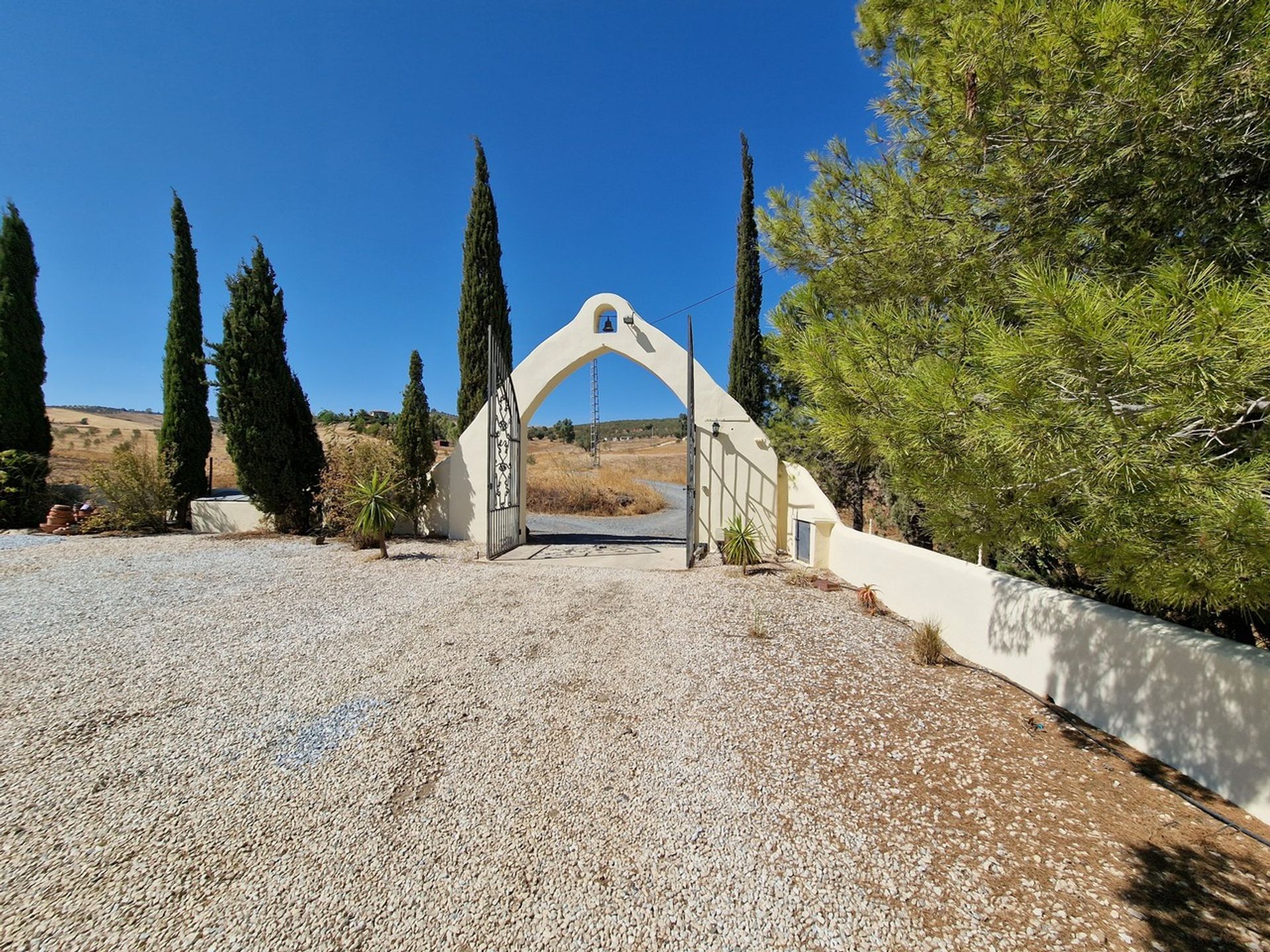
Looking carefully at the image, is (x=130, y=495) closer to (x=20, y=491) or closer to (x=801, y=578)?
(x=20, y=491)

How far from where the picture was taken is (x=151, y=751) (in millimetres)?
3238

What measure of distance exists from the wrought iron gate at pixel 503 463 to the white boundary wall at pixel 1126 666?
7705 mm

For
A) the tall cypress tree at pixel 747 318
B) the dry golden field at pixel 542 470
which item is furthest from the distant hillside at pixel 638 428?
the tall cypress tree at pixel 747 318

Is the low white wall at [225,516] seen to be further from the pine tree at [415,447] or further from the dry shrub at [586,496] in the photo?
the dry shrub at [586,496]

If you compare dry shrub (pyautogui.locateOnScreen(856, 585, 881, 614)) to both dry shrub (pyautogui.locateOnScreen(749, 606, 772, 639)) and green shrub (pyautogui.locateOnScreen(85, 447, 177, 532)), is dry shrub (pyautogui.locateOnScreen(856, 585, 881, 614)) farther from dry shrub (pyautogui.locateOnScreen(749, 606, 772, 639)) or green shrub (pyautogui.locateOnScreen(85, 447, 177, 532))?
green shrub (pyautogui.locateOnScreen(85, 447, 177, 532))

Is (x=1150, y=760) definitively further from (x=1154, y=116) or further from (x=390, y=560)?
(x=390, y=560)

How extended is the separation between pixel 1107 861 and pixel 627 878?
2426 mm

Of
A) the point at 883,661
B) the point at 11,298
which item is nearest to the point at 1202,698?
the point at 883,661

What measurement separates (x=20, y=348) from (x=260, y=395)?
7.89m

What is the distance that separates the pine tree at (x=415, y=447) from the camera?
11.1 m

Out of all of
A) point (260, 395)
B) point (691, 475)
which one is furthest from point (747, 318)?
point (260, 395)

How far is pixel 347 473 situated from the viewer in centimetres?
1081

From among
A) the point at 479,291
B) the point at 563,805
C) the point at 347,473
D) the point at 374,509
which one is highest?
the point at 479,291

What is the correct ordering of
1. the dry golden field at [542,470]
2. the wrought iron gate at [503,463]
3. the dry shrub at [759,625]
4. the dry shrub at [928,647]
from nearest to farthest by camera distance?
the dry shrub at [928,647] < the dry shrub at [759,625] < the wrought iron gate at [503,463] < the dry golden field at [542,470]
